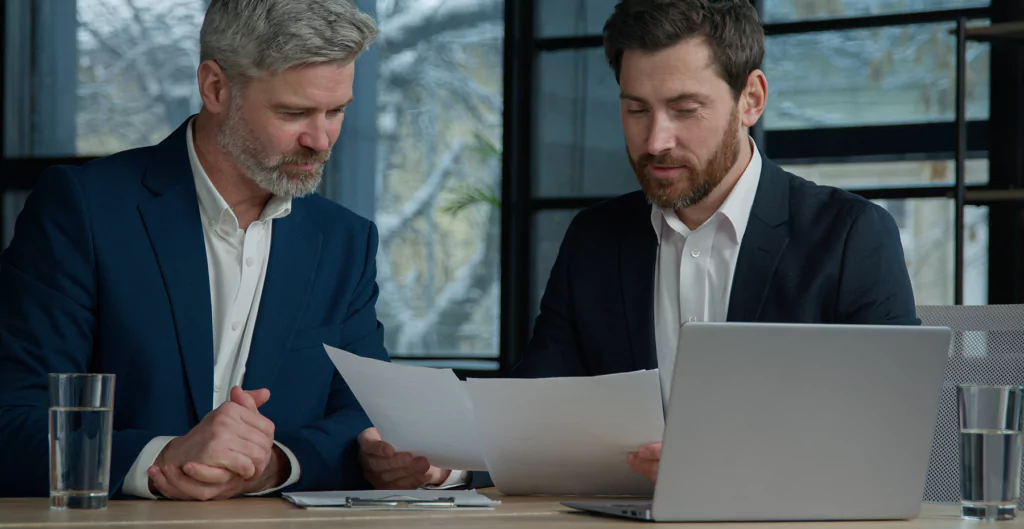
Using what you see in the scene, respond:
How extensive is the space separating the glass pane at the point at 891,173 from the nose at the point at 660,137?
7.20 ft

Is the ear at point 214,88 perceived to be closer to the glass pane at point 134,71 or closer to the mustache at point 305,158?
the mustache at point 305,158

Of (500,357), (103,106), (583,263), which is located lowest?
(500,357)

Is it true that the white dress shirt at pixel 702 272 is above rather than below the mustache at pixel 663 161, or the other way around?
below

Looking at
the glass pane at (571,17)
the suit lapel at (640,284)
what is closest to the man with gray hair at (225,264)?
the suit lapel at (640,284)

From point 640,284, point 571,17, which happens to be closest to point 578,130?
point 571,17

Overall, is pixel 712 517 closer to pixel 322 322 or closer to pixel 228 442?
pixel 228 442

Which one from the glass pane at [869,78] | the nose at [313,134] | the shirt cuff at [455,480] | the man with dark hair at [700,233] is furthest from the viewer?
the glass pane at [869,78]

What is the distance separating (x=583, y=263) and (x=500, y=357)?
265 cm

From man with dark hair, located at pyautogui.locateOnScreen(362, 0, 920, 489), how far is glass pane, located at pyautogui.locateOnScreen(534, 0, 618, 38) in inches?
98.4

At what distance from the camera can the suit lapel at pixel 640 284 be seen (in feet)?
6.96

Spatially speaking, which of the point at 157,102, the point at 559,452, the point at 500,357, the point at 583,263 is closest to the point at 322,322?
the point at 583,263

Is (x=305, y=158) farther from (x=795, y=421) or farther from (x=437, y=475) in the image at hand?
(x=795, y=421)

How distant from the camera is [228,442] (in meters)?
1.67

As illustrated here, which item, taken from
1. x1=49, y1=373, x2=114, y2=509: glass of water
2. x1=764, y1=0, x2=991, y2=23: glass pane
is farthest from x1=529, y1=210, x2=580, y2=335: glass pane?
x1=49, y1=373, x2=114, y2=509: glass of water
